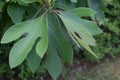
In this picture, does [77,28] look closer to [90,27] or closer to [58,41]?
[90,27]

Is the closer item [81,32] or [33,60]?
[81,32]

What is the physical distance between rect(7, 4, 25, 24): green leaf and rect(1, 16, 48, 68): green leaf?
0.20 metres

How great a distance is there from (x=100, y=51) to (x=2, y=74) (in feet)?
4.28

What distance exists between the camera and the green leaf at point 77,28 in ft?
6.65

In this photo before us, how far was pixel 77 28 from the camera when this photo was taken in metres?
2.05

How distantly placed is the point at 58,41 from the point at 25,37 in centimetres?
32

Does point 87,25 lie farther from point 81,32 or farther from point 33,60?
point 33,60

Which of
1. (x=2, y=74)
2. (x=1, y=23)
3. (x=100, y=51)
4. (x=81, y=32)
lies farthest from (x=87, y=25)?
(x=100, y=51)

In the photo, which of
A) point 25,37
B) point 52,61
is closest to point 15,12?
point 25,37

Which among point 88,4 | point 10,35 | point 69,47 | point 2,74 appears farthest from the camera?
point 2,74

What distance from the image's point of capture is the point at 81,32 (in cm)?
204

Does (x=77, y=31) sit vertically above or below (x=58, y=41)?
above

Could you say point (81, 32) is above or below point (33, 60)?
above

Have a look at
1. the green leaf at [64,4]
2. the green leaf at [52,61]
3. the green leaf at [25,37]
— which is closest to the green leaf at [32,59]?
the green leaf at [52,61]
